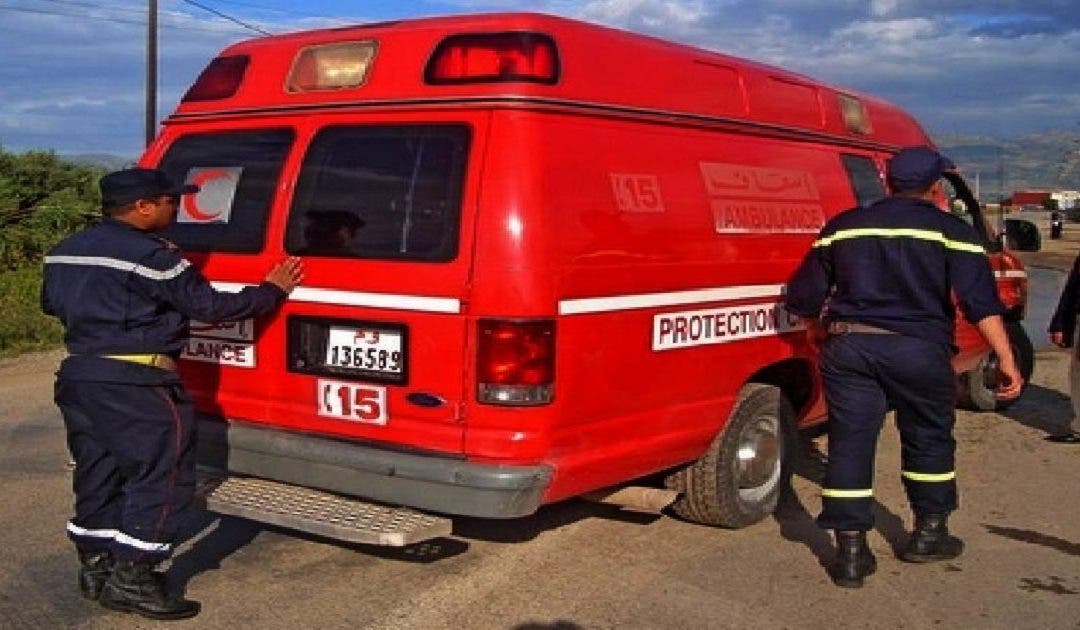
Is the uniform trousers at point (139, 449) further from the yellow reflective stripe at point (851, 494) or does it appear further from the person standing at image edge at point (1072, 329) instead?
the person standing at image edge at point (1072, 329)

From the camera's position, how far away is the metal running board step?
4254 mm

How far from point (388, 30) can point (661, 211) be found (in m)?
1.36

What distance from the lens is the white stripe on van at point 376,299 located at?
14.0ft

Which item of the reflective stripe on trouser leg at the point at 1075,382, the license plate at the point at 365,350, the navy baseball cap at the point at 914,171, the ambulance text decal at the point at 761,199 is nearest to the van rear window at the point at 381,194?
the license plate at the point at 365,350

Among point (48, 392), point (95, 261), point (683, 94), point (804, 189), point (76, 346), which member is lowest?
point (48, 392)

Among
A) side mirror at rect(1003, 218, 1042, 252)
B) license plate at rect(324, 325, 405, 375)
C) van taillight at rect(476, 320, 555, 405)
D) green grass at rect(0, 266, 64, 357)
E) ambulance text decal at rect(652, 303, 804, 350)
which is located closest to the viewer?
van taillight at rect(476, 320, 555, 405)

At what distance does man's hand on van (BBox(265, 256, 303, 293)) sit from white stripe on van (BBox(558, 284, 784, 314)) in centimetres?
111

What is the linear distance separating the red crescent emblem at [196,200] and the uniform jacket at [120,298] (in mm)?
813

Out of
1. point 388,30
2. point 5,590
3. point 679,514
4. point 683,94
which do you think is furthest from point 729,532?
point 5,590

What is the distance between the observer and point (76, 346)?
4.23 m

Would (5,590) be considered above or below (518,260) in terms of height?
below

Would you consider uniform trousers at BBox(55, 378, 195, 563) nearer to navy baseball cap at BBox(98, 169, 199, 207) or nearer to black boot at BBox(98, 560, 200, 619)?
black boot at BBox(98, 560, 200, 619)

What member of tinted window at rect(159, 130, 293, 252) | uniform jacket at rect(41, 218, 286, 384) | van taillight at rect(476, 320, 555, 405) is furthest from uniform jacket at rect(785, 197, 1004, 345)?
uniform jacket at rect(41, 218, 286, 384)

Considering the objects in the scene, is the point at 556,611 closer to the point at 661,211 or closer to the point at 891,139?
the point at 661,211
